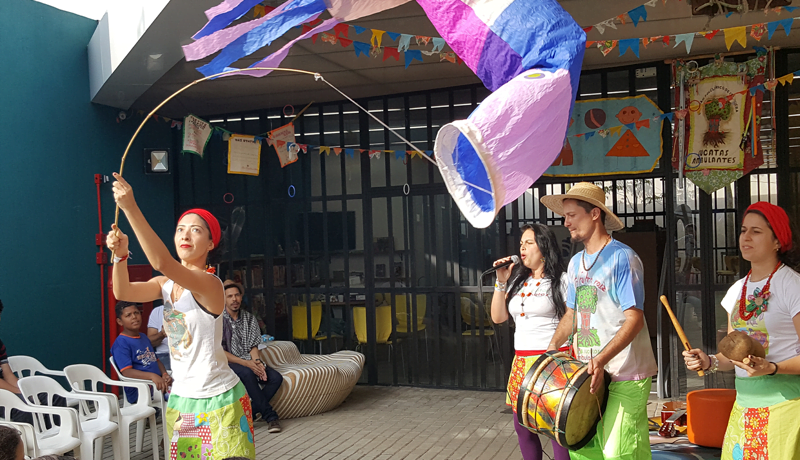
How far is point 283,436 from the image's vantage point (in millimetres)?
5609

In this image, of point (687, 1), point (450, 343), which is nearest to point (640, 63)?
point (687, 1)

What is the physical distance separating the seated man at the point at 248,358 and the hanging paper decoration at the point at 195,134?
176 centimetres

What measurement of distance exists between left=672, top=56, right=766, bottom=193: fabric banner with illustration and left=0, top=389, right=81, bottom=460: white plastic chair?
537 centimetres

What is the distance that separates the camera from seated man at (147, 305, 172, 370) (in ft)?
19.4

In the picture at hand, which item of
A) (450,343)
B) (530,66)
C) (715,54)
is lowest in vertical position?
(450,343)

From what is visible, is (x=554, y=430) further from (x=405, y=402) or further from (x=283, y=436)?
(x=405, y=402)

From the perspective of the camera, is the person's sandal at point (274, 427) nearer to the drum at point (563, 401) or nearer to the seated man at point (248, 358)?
the seated man at point (248, 358)

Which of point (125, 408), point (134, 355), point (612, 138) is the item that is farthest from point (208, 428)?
point (612, 138)

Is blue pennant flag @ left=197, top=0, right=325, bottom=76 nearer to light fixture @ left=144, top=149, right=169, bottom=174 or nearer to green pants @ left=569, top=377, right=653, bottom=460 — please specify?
green pants @ left=569, top=377, right=653, bottom=460

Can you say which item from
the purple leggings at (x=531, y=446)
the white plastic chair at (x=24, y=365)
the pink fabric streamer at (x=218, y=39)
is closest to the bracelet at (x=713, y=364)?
the purple leggings at (x=531, y=446)

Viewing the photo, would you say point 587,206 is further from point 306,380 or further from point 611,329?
point 306,380

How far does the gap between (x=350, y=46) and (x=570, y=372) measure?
3.59 meters

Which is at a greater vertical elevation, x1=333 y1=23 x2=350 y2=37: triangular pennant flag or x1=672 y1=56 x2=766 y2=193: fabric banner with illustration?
x1=333 y1=23 x2=350 y2=37: triangular pennant flag

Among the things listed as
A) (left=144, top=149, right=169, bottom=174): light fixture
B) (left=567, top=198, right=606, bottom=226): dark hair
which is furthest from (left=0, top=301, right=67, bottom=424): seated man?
(left=567, top=198, right=606, bottom=226): dark hair
